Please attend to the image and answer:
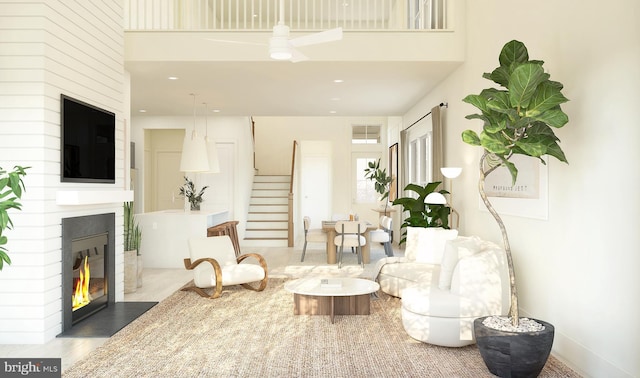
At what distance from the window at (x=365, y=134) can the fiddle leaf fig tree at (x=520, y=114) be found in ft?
35.5

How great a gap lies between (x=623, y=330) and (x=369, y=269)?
4996mm

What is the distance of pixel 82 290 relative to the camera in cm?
486

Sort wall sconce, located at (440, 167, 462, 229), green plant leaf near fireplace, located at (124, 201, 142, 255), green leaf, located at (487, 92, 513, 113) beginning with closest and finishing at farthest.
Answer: green leaf, located at (487, 92, 513, 113) → wall sconce, located at (440, 167, 462, 229) → green plant leaf near fireplace, located at (124, 201, 142, 255)

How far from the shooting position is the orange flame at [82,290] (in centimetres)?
474

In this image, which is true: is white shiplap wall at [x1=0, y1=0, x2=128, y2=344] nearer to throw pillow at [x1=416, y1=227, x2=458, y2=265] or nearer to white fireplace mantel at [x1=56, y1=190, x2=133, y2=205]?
white fireplace mantel at [x1=56, y1=190, x2=133, y2=205]

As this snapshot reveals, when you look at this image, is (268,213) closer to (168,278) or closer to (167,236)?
(167,236)

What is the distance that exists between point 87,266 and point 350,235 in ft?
14.4

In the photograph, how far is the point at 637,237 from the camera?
2926mm

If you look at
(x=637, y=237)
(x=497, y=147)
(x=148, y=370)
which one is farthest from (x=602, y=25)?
(x=148, y=370)

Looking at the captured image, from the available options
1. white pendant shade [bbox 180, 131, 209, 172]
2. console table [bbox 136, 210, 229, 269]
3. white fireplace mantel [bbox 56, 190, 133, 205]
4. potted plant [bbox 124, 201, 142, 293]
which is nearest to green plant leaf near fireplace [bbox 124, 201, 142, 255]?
potted plant [bbox 124, 201, 142, 293]

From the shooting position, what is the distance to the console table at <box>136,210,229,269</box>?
318 inches

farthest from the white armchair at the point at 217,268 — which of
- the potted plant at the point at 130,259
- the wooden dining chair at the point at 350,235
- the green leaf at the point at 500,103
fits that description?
the green leaf at the point at 500,103

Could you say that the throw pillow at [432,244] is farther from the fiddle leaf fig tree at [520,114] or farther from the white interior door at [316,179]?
the white interior door at [316,179]

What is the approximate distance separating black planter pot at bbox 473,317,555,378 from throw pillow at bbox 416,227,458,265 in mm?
2554
